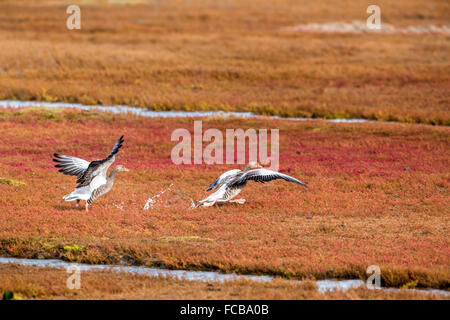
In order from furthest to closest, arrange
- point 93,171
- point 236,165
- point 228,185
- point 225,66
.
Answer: point 225,66 → point 236,165 → point 228,185 → point 93,171

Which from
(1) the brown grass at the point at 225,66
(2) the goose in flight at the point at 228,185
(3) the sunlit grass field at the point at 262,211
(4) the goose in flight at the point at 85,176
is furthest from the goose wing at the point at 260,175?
(1) the brown grass at the point at 225,66

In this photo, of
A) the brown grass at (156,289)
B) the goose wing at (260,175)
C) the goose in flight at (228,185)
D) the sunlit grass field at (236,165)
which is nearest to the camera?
the brown grass at (156,289)

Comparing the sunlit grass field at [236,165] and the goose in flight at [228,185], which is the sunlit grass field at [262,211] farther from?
the goose in flight at [228,185]

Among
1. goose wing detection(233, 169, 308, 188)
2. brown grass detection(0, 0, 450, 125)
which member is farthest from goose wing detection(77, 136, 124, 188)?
brown grass detection(0, 0, 450, 125)

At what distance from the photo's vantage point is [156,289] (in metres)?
16.0

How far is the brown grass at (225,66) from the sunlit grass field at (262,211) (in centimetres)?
977

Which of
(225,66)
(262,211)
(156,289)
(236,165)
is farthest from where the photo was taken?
(225,66)

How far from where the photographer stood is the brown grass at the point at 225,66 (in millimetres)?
44844

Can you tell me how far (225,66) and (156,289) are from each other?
40.4m

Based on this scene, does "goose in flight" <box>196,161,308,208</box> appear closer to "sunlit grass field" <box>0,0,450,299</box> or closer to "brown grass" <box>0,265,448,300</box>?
"sunlit grass field" <box>0,0,450,299</box>

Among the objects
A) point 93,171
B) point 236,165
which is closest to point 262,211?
point 93,171

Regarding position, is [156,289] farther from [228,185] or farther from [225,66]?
[225,66]

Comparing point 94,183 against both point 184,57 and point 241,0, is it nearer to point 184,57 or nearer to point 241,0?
point 184,57
